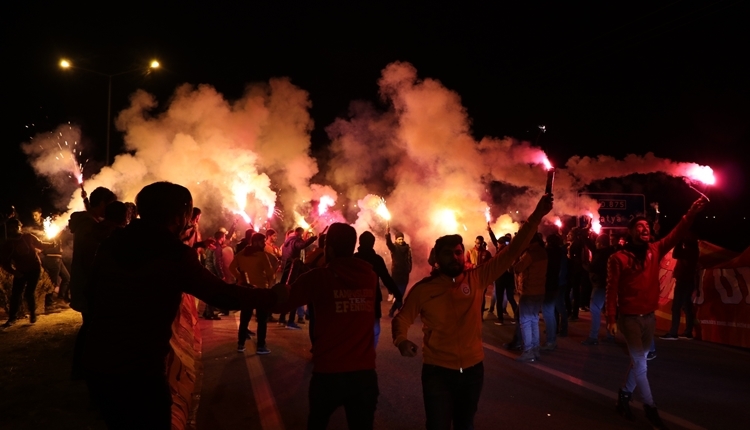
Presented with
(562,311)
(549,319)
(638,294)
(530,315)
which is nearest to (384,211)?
(562,311)

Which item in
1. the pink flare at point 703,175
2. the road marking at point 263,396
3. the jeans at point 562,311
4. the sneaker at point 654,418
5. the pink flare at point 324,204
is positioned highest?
the pink flare at point 324,204

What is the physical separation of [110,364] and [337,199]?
2694 cm

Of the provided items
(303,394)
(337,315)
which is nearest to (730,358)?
(303,394)

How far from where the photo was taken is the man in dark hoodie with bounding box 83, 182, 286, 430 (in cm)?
263

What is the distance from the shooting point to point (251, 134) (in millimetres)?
21984

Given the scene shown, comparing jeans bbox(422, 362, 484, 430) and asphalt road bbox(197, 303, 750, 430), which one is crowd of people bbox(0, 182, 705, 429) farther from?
asphalt road bbox(197, 303, 750, 430)

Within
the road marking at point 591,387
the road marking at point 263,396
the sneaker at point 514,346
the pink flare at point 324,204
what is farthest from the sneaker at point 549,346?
the pink flare at point 324,204

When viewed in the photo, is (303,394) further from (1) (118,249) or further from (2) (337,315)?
(1) (118,249)

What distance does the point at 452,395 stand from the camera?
155 inches

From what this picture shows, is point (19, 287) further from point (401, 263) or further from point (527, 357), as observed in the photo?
point (527, 357)

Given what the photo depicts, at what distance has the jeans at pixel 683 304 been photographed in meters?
10.8

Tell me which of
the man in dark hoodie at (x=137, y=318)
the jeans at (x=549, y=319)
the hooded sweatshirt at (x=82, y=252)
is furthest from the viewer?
the jeans at (x=549, y=319)

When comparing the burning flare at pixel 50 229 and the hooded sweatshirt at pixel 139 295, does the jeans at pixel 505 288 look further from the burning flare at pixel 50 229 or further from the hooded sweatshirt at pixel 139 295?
the burning flare at pixel 50 229

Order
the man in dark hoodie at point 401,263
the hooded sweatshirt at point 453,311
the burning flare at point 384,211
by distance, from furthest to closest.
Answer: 1. the burning flare at point 384,211
2. the man in dark hoodie at point 401,263
3. the hooded sweatshirt at point 453,311
